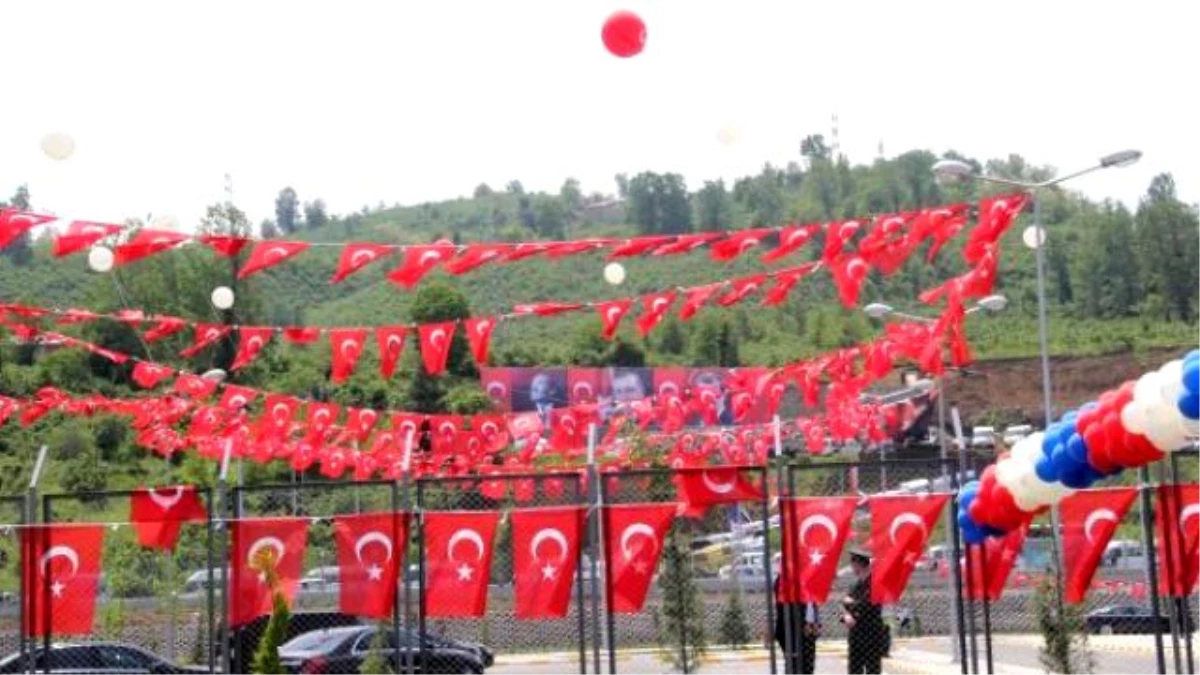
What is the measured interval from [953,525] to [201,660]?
12.1 m

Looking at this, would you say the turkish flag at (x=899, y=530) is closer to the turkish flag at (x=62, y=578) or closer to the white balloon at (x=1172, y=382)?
the white balloon at (x=1172, y=382)

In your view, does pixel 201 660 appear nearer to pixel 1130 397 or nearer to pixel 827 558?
pixel 827 558

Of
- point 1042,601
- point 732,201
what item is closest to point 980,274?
point 1042,601

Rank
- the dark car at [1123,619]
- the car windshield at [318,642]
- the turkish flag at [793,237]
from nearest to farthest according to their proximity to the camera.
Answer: the turkish flag at [793,237] → the car windshield at [318,642] → the dark car at [1123,619]

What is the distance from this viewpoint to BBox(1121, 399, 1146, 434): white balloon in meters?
11.5

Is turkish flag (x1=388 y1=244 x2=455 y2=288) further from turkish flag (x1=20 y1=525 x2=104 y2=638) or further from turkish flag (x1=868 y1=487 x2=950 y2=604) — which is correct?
turkish flag (x1=868 y1=487 x2=950 y2=604)

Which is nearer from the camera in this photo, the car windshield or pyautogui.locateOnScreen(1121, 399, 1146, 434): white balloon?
pyautogui.locateOnScreen(1121, 399, 1146, 434): white balloon

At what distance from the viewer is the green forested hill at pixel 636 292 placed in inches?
2749

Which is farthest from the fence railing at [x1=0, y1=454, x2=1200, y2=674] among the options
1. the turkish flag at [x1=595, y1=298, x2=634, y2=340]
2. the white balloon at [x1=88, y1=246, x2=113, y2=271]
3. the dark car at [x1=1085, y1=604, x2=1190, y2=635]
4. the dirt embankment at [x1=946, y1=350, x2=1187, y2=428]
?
the dirt embankment at [x1=946, y1=350, x2=1187, y2=428]

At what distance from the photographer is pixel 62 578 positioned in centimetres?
1645

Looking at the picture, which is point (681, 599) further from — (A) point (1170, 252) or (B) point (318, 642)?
(A) point (1170, 252)

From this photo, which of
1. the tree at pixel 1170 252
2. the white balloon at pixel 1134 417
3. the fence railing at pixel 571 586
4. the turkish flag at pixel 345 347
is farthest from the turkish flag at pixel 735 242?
the tree at pixel 1170 252

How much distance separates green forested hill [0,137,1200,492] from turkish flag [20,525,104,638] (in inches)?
1426

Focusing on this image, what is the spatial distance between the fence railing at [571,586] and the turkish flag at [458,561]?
4cm
